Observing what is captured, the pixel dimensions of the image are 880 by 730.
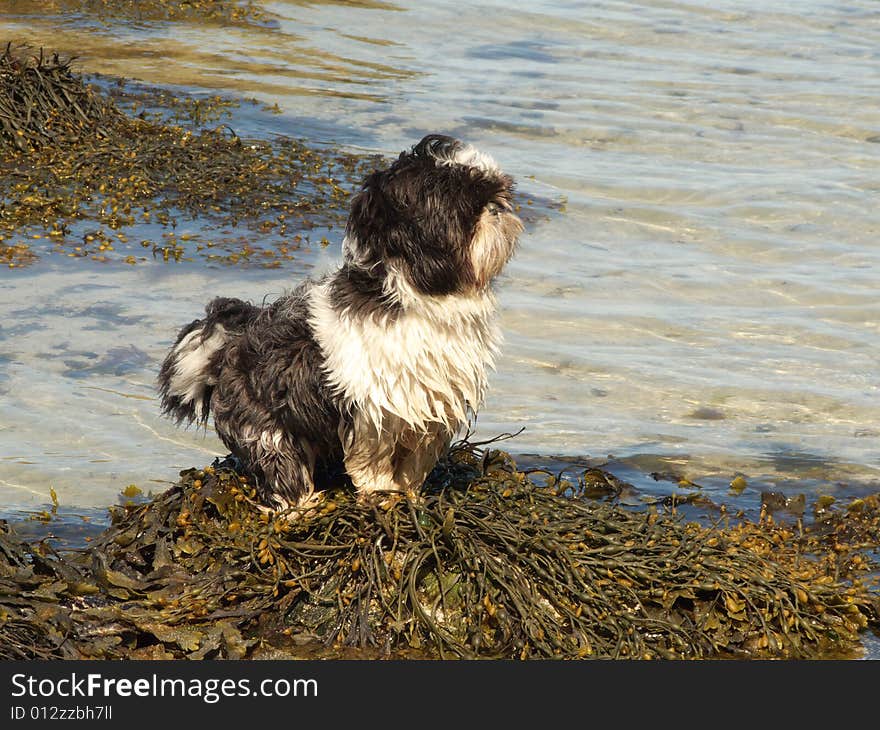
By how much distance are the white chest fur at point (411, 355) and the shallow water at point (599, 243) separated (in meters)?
2.06

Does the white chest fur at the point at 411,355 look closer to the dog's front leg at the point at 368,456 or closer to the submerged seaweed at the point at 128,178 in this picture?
the dog's front leg at the point at 368,456

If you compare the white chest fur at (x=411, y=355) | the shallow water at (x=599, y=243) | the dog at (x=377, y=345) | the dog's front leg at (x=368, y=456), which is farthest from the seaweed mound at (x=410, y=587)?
the shallow water at (x=599, y=243)

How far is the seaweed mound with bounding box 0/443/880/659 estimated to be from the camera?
4.73m

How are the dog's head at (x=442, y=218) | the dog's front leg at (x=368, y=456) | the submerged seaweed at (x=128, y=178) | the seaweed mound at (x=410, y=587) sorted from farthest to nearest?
the submerged seaweed at (x=128, y=178)
the dog's front leg at (x=368, y=456)
the seaweed mound at (x=410, y=587)
the dog's head at (x=442, y=218)

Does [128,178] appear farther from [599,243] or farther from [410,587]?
[410,587]

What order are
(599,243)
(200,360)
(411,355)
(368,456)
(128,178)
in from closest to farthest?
1. (411,355)
2. (368,456)
3. (200,360)
4. (128,178)
5. (599,243)

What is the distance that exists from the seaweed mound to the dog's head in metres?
0.95

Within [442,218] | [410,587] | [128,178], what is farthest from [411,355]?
[128,178]

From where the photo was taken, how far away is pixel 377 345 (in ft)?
15.6

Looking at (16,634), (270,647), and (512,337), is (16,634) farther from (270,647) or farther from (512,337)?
(512,337)

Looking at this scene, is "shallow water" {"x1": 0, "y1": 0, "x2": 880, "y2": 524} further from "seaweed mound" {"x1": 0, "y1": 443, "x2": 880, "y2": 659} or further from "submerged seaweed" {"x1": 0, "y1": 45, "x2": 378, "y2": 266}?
"seaweed mound" {"x1": 0, "y1": 443, "x2": 880, "y2": 659}

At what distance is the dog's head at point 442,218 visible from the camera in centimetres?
459

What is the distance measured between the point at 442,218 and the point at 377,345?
52cm

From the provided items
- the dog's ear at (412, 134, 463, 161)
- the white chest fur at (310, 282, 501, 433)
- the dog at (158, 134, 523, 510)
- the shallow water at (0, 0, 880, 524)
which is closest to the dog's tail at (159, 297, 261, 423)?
the dog at (158, 134, 523, 510)
